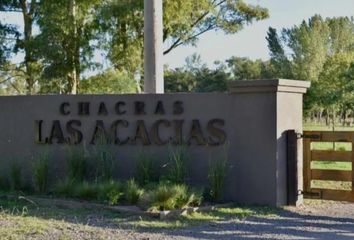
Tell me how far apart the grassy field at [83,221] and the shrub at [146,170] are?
5.03ft

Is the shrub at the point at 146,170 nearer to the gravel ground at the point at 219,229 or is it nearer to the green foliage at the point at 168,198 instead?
the green foliage at the point at 168,198

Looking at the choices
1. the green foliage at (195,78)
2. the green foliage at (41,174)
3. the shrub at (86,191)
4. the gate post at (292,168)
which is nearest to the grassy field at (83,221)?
the shrub at (86,191)

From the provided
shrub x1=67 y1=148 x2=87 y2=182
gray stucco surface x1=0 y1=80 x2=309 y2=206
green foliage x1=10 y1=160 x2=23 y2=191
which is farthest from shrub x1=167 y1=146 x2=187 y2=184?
green foliage x1=10 y1=160 x2=23 y2=191

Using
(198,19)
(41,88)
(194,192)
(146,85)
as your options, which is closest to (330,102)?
(198,19)

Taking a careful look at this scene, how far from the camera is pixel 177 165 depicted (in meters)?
10.9

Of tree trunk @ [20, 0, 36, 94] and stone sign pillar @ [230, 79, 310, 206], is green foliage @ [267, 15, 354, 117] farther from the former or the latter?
stone sign pillar @ [230, 79, 310, 206]

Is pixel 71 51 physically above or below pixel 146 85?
above

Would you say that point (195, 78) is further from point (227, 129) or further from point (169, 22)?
point (227, 129)

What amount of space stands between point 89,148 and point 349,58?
38937 mm

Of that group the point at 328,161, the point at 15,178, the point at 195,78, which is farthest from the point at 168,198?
the point at 195,78

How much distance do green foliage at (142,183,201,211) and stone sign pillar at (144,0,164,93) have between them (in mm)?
4372

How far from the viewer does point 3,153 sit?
43.6 ft

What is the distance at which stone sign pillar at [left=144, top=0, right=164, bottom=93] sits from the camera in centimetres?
1398

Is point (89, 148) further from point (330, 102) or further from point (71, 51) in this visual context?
point (330, 102)
